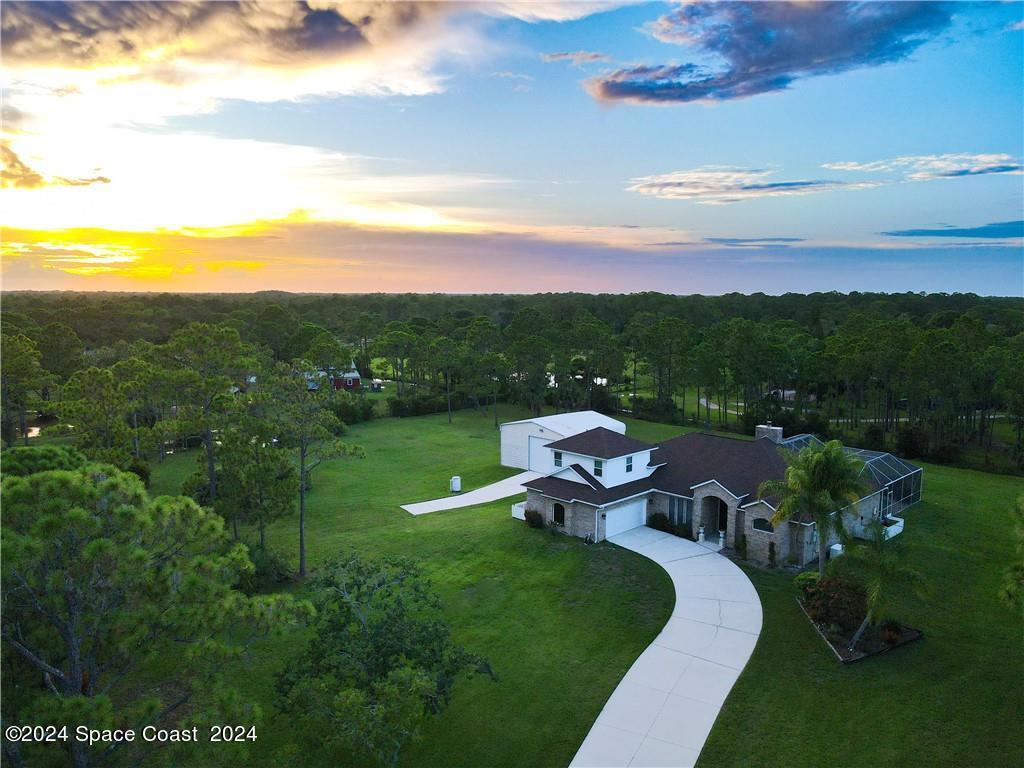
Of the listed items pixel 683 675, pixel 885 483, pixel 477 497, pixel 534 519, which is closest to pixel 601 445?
pixel 534 519

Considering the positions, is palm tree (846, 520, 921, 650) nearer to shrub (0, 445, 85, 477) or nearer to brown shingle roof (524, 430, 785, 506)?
brown shingle roof (524, 430, 785, 506)

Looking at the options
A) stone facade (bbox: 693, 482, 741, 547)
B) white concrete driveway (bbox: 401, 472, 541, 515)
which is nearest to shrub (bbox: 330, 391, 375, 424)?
white concrete driveway (bbox: 401, 472, 541, 515)

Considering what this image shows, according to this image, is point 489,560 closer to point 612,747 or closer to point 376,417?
point 612,747

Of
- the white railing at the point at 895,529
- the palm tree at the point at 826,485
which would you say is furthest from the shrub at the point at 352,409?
the white railing at the point at 895,529

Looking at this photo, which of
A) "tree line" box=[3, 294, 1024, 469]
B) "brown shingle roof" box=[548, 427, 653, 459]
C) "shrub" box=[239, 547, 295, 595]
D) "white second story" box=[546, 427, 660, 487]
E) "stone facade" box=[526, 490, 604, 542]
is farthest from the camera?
"tree line" box=[3, 294, 1024, 469]

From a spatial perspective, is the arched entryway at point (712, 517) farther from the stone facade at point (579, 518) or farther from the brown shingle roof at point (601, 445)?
the stone facade at point (579, 518)

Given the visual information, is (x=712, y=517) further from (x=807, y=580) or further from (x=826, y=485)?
(x=826, y=485)
